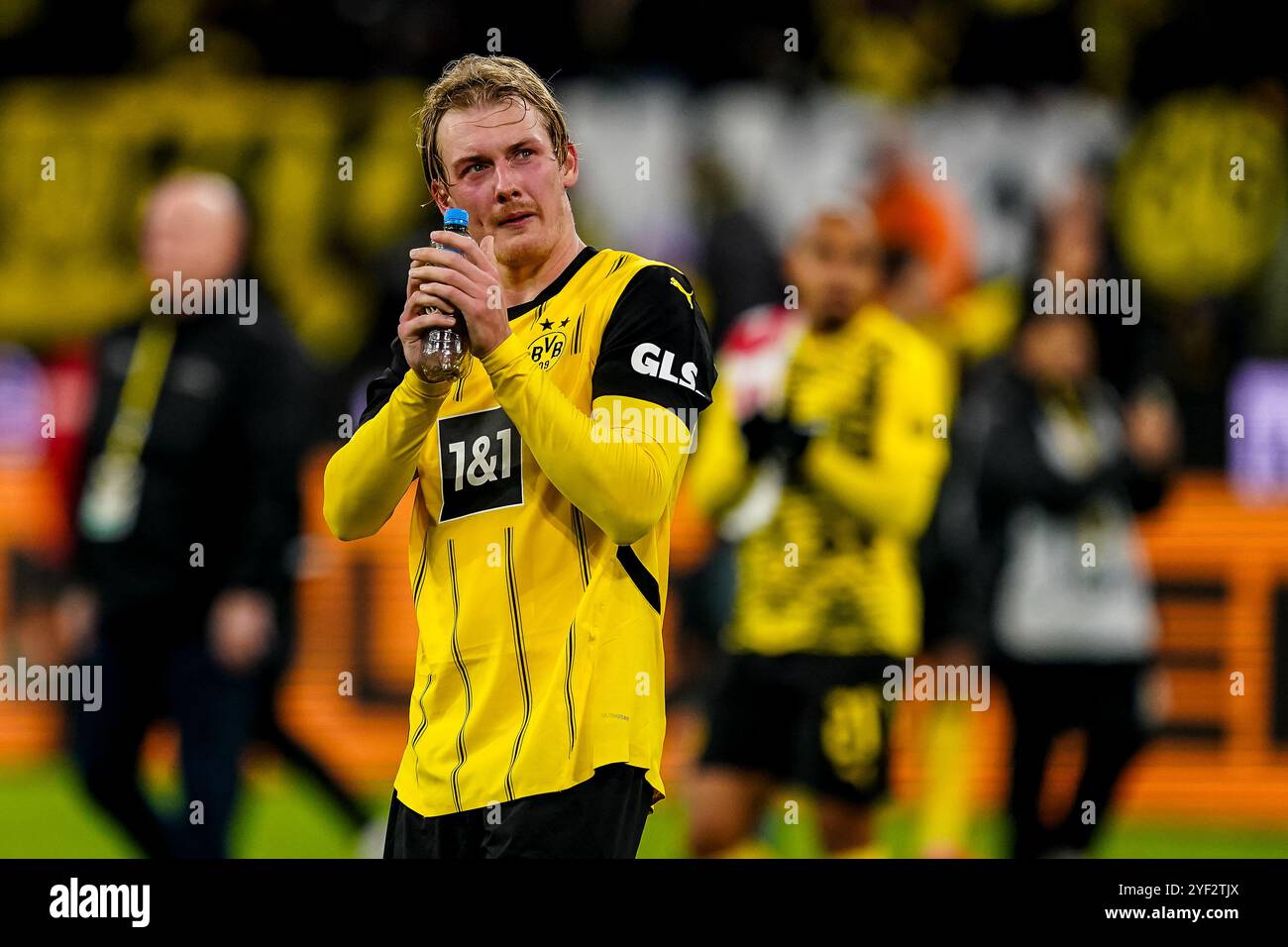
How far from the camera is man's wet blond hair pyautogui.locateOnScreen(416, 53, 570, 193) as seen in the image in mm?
3289

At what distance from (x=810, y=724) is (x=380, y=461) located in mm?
2719

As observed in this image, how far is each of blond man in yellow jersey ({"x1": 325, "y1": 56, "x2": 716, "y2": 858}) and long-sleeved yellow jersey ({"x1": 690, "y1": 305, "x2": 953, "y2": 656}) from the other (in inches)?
95.3

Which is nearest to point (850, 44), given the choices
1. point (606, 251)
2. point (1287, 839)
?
point (1287, 839)

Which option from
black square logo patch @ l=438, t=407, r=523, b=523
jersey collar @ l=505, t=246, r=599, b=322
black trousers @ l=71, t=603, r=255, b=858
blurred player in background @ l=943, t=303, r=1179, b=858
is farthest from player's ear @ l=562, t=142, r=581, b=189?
blurred player in background @ l=943, t=303, r=1179, b=858

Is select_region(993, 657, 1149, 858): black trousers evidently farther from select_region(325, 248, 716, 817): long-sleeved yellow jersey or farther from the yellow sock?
select_region(325, 248, 716, 817): long-sleeved yellow jersey

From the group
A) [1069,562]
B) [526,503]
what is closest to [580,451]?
[526,503]

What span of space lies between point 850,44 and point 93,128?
190 inches

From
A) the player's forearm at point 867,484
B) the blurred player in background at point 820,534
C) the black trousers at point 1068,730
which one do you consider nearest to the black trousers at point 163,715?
the blurred player in background at point 820,534

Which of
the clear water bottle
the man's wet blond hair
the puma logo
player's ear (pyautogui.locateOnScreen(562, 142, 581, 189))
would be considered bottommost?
the clear water bottle

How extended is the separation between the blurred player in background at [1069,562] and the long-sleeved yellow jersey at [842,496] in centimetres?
95

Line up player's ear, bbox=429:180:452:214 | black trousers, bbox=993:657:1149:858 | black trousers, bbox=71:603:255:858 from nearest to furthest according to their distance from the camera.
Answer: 1. player's ear, bbox=429:180:452:214
2. black trousers, bbox=71:603:255:858
3. black trousers, bbox=993:657:1149:858

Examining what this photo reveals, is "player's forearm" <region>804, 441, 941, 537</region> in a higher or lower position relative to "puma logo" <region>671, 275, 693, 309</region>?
lower

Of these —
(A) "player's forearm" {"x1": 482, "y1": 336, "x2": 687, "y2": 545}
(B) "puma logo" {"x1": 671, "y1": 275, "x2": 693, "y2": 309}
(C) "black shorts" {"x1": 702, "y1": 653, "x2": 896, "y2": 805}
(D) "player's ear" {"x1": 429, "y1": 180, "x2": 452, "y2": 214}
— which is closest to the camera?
(A) "player's forearm" {"x1": 482, "y1": 336, "x2": 687, "y2": 545}
